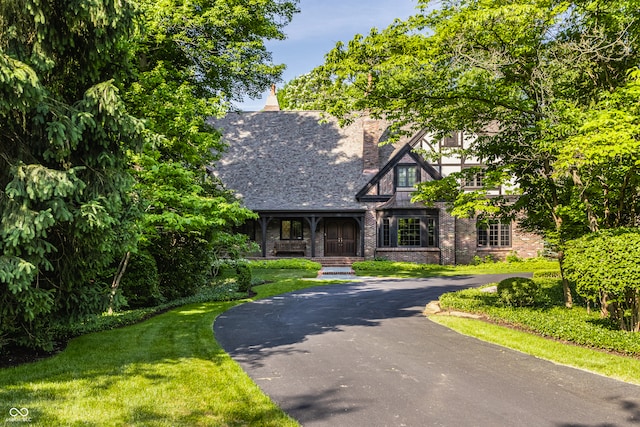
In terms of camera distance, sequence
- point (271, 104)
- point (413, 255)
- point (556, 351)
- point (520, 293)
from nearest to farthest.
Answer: point (556, 351), point (520, 293), point (413, 255), point (271, 104)

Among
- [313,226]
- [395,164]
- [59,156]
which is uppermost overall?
[395,164]

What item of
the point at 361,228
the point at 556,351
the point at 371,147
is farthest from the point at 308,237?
the point at 556,351

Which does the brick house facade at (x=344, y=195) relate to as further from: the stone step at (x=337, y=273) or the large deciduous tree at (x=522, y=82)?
the large deciduous tree at (x=522, y=82)

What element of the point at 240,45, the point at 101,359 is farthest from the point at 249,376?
the point at 240,45

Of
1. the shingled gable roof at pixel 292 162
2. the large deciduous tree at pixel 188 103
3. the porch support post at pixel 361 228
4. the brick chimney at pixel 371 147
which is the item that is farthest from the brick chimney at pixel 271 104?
the large deciduous tree at pixel 188 103

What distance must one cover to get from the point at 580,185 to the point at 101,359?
1063 centimetres

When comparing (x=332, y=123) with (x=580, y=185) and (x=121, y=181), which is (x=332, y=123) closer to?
(x=580, y=185)

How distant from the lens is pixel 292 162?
108ft

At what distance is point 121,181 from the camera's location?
736cm

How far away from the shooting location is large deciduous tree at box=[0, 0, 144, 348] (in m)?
6.28

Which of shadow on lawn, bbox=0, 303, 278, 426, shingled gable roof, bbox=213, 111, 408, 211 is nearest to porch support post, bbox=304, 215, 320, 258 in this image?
shingled gable roof, bbox=213, 111, 408, 211

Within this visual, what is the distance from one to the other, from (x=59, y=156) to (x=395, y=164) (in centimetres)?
2464

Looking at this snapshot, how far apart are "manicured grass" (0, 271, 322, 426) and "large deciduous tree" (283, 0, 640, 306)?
23.3ft

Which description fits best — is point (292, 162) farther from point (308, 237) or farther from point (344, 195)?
point (308, 237)
